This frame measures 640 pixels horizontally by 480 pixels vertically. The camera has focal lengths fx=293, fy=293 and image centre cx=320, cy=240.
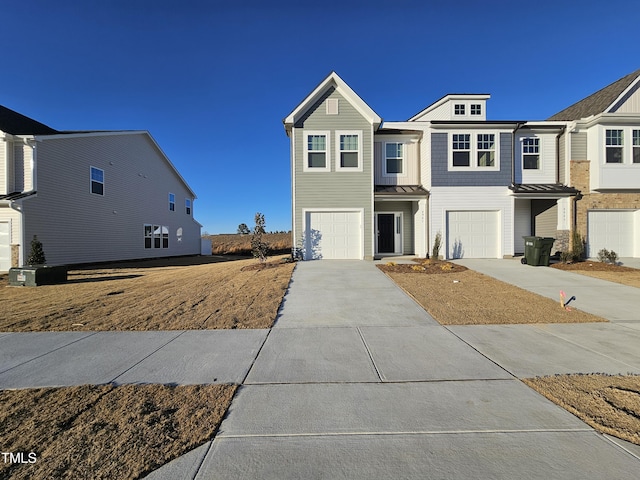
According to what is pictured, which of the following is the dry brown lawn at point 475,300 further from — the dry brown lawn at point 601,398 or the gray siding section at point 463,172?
the gray siding section at point 463,172

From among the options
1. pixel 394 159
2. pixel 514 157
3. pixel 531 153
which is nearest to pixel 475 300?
pixel 394 159

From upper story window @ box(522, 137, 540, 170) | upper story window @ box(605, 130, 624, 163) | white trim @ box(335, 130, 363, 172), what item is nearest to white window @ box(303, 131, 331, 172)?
white trim @ box(335, 130, 363, 172)

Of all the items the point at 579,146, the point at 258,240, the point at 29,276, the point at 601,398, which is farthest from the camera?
the point at 579,146

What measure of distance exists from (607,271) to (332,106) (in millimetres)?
12744

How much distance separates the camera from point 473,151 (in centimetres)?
1374

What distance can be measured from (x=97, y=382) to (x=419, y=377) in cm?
389

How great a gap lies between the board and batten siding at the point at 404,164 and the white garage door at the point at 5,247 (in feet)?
56.0

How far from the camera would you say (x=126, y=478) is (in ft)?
6.89

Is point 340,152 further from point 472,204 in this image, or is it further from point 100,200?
point 100,200

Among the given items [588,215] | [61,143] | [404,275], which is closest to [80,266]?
[61,143]

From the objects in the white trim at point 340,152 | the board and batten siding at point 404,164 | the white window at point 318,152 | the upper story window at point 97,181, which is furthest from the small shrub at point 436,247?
the upper story window at point 97,181

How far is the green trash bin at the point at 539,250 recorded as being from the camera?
11.7 meters

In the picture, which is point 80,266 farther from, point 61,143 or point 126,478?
point 126,478

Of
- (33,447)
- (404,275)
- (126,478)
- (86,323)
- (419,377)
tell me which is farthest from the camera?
(404,275)
